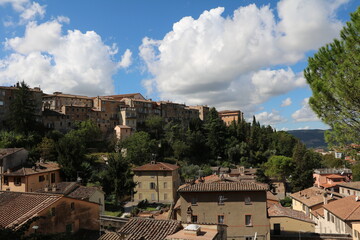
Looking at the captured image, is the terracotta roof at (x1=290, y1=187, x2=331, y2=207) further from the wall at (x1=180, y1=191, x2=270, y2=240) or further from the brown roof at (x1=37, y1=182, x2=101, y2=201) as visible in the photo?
the brown roof at (x1=37, y1=182, x2=101, y2=201)

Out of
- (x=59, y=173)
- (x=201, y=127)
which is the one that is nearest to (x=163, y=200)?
(x=59, y=173)

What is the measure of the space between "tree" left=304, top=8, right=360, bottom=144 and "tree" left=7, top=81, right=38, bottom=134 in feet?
185

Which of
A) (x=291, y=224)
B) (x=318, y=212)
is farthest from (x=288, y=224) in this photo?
(x=318, y=212)

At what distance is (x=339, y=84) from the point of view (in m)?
13.6

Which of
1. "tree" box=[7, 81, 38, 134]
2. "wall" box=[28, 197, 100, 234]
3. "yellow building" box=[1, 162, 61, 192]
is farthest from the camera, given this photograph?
"tree" box=[7, 81, 38, 134]

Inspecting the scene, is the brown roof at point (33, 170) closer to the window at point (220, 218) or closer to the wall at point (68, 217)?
the wall at point (68, 217)

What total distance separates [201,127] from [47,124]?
46468 millimetres

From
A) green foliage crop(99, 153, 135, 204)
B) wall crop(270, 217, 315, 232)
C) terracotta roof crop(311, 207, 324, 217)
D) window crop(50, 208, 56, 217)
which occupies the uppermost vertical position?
window crop(50, 208, 56, 217)

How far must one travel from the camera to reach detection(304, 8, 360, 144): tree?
13.4 metres

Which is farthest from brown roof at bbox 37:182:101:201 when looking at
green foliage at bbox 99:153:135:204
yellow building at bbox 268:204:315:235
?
Result: yellow building at bbox 268:204:315:235

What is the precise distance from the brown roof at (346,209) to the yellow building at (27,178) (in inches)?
1250

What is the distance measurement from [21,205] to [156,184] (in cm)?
3265

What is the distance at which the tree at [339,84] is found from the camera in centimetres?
1337

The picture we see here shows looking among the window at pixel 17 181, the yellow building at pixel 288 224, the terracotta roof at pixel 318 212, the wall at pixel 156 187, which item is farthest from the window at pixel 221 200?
the window at pixel 17 181
